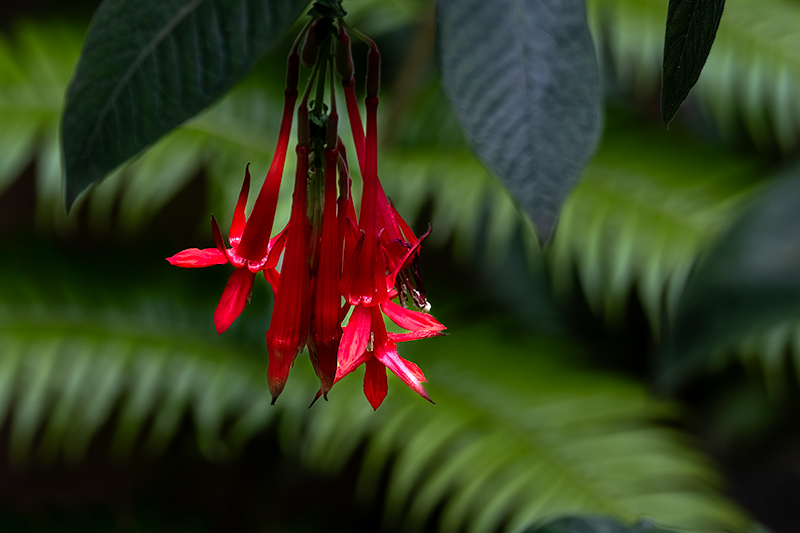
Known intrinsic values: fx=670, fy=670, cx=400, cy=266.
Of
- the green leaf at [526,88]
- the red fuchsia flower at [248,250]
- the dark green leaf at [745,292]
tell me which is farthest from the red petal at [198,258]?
the dark green leaf at [745,292]

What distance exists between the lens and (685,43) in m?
0.23

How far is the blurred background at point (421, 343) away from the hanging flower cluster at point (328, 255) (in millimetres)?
709

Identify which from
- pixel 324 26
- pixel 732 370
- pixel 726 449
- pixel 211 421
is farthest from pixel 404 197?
pixel 726 449

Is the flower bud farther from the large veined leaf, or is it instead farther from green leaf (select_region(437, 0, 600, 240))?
the large veined leaf

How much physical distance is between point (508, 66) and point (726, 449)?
1.88 m

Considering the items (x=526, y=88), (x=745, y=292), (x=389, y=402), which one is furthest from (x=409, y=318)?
(x=389, y=402)

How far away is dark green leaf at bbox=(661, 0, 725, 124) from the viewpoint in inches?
8.9

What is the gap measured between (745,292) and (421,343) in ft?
2.08

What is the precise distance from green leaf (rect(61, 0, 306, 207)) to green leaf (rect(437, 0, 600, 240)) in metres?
0.06

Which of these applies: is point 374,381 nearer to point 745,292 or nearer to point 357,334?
point 357,334

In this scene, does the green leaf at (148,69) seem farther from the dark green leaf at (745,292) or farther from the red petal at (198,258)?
the dark green leaf at (745,292)

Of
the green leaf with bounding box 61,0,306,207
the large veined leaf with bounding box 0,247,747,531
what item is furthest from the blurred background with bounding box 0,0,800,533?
the green leaf with bounding box 61,0,306,207

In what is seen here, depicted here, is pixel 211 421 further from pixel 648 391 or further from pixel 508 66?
pixel 508 66

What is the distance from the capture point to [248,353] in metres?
1.29
